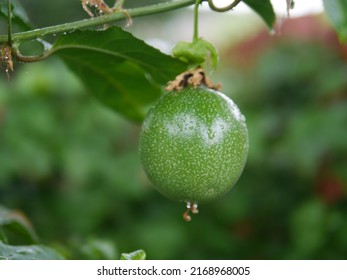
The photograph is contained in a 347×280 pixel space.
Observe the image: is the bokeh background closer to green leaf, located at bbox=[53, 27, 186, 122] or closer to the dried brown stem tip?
green leaf, located at bbox=[53, 27, 186, 122]

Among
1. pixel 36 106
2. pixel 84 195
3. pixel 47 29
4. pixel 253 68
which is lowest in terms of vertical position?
pixel 47 29

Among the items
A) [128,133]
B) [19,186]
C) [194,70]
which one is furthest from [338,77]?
[194,70]

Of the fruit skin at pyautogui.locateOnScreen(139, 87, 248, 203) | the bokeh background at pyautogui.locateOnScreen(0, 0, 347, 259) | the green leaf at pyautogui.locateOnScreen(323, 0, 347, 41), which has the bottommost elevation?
the fruit skin at pyautogui.locateOnScreen(139, 87, 248, 203)

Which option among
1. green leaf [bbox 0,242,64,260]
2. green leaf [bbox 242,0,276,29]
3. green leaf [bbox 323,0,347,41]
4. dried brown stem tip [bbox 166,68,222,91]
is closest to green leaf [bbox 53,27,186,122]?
dried brown stem tip [bbox 166,68,222,91]

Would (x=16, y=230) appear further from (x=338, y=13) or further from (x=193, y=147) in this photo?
(x=338, y=13)

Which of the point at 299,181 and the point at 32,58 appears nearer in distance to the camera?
the point at 32,58

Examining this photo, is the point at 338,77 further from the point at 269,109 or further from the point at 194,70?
the point at 194,70

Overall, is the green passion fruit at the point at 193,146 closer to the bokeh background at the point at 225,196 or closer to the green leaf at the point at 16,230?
the green leaf at the point at 16,230
